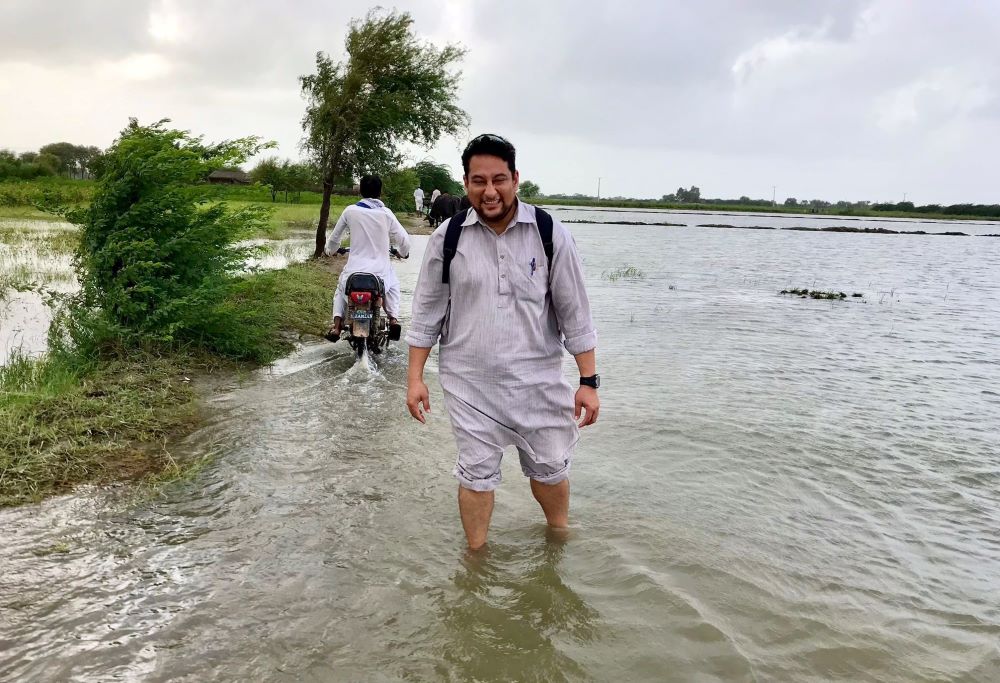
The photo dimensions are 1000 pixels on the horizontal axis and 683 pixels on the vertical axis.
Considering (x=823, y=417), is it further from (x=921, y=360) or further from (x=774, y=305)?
(x=774, y=305)

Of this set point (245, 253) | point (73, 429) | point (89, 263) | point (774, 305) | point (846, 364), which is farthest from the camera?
point (774, 305)

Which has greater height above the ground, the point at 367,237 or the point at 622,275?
the point at 367,237

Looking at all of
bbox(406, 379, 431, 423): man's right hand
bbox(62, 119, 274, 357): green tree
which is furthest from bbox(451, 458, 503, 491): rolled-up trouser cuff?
bbox(62, 119, 274, 357): green tree

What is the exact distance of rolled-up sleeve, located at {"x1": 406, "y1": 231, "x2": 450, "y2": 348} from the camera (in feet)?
11.5

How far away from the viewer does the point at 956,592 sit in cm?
375

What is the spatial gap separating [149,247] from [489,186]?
4959 mm

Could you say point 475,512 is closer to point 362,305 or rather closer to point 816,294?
point 362,305

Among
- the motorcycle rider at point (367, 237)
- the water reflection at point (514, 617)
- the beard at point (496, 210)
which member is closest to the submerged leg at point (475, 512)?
the water reflection at point (514, 617)

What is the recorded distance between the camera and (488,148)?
10.8 feet

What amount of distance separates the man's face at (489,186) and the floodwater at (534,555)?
184 cm

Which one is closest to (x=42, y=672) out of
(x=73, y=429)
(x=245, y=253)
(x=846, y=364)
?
(x=73, y=429)

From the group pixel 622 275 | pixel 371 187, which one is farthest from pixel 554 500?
pixel 622 275

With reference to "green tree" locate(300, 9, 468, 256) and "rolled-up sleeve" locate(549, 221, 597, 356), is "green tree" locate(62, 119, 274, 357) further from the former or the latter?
"green tree" locate(300, 9, 468, 256)

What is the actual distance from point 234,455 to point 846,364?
8.03m
